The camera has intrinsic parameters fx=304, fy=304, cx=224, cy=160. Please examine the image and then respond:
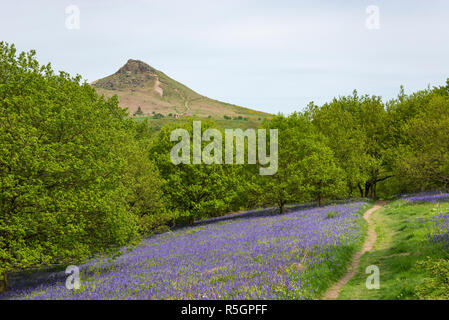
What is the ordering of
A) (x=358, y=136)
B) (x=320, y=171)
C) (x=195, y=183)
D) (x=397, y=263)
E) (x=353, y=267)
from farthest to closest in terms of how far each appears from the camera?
(x=358, y=136) → (x=195, y=183) → (x=320, y=171) → (x=353, y=267) → (x=397, y=263)

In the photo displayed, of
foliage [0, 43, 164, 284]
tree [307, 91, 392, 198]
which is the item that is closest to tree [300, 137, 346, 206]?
tree [307, 91, 392, 198]

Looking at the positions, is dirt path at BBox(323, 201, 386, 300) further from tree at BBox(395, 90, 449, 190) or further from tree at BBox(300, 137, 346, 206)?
tree at BBox(395, 90, 449, 190)


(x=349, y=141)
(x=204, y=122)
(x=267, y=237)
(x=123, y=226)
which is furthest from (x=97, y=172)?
(x=349, y=141)

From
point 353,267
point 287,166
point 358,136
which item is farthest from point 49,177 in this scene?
point 358,136

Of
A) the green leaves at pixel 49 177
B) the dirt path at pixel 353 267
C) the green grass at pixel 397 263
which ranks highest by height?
the green leaves at pixel 49 177

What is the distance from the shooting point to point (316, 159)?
33844 mm

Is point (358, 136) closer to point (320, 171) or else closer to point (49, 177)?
point (320, 171)

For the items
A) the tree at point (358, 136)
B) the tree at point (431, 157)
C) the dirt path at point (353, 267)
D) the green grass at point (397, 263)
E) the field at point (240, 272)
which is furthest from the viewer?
the tree at point (358, 136)

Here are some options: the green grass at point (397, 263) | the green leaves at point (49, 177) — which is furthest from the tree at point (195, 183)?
the green grass at point (397, 263)

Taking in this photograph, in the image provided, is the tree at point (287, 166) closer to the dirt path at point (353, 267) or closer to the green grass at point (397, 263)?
the dirt path at point (353, 267)

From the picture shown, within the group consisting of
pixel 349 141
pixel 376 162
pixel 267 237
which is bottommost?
pixel 267 237

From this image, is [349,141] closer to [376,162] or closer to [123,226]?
[376,162]

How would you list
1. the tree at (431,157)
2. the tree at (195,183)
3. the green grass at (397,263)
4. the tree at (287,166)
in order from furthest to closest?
the tree at (195,183)
the tree at (287,166)
the tree at (431,157)
the green grass at (397,263)
